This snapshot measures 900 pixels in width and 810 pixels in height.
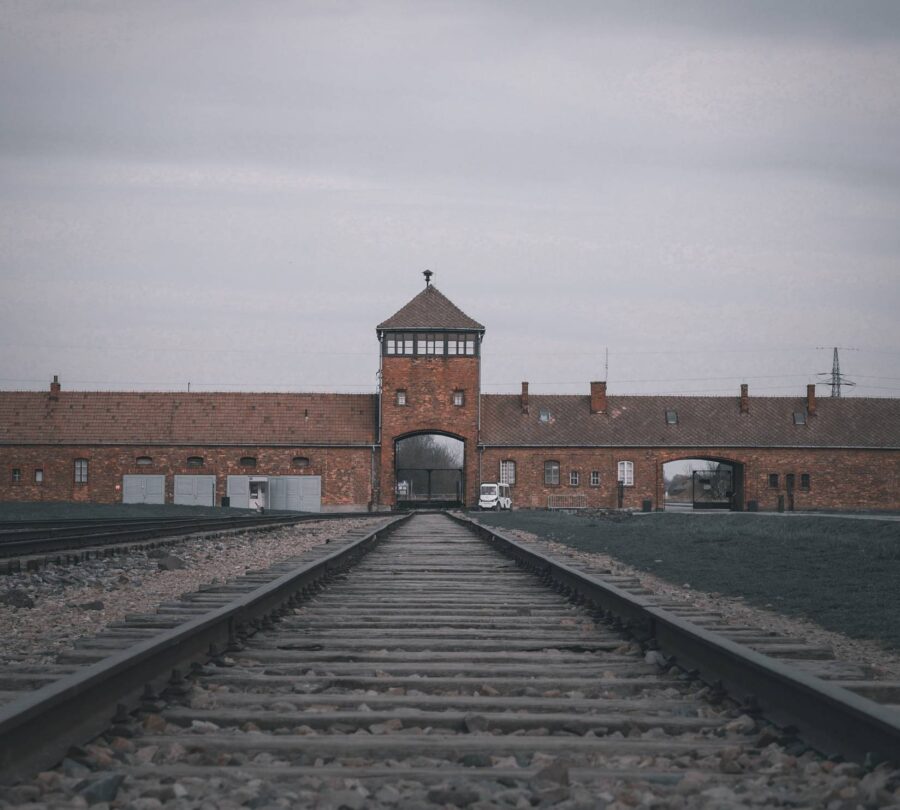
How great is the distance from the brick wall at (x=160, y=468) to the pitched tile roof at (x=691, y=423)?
6.82 meters

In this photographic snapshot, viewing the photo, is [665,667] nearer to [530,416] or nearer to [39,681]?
[39,681]

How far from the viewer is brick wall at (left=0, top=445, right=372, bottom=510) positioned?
4891 cm

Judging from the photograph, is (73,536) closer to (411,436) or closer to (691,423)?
(411,436)

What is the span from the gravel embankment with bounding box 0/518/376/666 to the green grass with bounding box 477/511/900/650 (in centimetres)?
458

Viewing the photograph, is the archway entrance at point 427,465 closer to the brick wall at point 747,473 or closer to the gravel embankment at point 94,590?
the brick wall at point 747,473

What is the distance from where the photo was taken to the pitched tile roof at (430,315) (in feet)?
164

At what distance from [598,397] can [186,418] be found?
66.3ft

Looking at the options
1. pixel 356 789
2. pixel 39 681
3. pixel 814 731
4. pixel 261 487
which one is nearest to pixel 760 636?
pixel 814 731

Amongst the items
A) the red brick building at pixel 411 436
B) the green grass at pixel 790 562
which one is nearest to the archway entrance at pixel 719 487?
the red brick building at pixel 411 436

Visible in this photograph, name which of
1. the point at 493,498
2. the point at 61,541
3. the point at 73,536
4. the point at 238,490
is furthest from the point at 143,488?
the point at 61,541

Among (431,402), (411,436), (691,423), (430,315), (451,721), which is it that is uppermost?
(430,315)

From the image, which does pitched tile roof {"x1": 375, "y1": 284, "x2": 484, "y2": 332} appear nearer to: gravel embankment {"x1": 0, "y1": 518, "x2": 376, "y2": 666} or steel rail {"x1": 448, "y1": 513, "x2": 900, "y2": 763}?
gravel embankment {"x1": 0, "y1": 518, "x2": 376, "y2": 666}

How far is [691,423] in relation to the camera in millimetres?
51844

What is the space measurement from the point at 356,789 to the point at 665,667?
2.19 m
